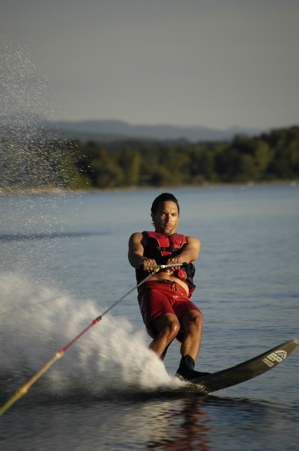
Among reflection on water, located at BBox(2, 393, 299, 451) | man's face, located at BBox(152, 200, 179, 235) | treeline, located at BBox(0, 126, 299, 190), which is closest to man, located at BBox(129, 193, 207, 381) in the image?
man's face, located at BBox(152, 200, 179, 235)

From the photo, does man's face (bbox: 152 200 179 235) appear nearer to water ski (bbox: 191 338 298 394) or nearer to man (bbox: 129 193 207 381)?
man (bbox: 129 193 207 381)

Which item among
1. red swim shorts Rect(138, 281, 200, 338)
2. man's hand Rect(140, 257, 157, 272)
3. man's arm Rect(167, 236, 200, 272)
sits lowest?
red swim shorts Rect(138, 281, 200, 338)

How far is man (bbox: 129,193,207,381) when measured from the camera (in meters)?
6.10

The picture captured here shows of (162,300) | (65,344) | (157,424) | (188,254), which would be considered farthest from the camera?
(65,344)

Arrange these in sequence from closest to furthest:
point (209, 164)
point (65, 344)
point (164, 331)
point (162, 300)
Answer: point (164, 331), point (162, 300), point (65, 344), point (209, 164)

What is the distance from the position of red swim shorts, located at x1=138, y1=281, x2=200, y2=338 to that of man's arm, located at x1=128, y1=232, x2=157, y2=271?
0.23m

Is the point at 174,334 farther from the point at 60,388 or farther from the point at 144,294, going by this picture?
the point at 60,388

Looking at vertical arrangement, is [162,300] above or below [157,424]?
above

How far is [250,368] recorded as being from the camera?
5945 mm

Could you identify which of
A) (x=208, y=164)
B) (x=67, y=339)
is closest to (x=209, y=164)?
(x=208, y=164)

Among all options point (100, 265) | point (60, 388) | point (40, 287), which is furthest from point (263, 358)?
point (100, 265)

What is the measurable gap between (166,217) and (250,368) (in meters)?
1.30

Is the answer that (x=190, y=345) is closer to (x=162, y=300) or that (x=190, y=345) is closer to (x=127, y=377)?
(x=162, y=300)

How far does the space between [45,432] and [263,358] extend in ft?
5.19
